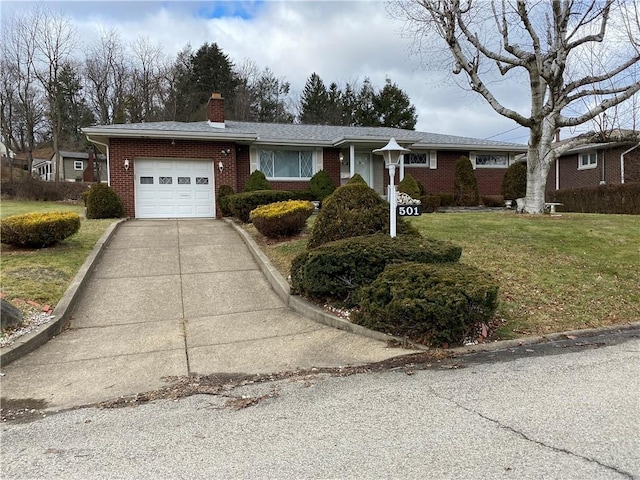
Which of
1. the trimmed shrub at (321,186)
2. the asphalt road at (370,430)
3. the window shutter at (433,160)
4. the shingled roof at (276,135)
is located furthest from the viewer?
the window shutter at (433,160)

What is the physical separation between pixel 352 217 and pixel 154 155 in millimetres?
10423

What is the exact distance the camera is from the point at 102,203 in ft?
45.6

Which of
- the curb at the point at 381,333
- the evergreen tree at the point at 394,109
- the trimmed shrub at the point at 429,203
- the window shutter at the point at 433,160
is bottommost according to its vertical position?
the curb at the point at 381,333

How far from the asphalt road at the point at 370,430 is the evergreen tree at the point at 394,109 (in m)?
41.2

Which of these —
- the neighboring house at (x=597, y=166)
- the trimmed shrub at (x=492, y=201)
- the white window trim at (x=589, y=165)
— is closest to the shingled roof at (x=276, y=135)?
the trimmed shrub at (x=492, y=201)

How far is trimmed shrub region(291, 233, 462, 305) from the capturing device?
250 inches

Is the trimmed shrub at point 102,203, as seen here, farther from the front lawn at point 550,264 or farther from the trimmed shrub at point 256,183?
the front lawn at point 550,264

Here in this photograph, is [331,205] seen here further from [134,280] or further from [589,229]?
[589,229]

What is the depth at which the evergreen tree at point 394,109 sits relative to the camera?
4359cm

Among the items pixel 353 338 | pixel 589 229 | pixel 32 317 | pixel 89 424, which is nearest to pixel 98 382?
pixel 89 424

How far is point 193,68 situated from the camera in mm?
43469

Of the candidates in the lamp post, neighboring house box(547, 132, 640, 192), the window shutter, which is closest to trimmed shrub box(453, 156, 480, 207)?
the window shutter

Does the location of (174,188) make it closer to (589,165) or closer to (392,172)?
(392,172)

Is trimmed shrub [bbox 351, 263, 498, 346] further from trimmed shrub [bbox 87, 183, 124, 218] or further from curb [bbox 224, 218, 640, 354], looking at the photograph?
trimmed shrub [bbox 87, 183, 124, 218]
